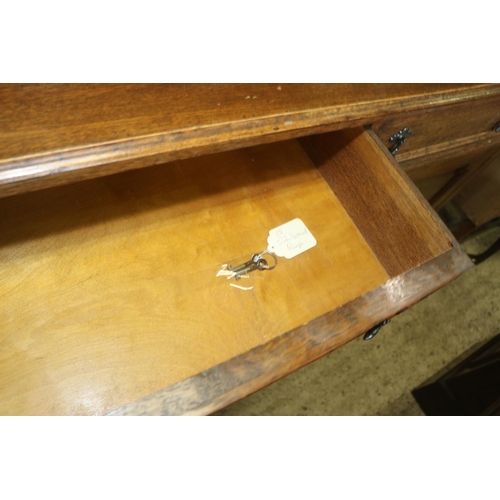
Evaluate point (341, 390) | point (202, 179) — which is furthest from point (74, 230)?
point (341, 390)

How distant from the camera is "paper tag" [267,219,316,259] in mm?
719

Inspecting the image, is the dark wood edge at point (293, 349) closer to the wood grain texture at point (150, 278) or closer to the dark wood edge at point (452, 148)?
the wood grain texture at point (150, 278)

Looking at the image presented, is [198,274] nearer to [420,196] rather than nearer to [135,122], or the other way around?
[135,122]

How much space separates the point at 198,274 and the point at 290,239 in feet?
0.65

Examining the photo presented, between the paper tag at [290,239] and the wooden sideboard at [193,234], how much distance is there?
0.05 feet

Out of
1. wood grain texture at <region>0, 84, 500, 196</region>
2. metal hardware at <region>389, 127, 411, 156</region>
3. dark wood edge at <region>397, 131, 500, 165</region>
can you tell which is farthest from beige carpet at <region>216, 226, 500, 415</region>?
wood grain texture at <region>0, 84, 500, 196</region>

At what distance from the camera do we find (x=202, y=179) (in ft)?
2.44

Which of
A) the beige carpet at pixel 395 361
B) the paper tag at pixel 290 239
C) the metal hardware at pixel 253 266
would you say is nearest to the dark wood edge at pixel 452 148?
the paper tag at pixel 290 239

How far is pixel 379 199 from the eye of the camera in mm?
716

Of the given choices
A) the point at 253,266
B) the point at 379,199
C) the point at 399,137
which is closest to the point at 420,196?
the point at 379,199

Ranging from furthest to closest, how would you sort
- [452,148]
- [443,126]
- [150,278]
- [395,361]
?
[395,361] < [452,148] < [443,126] < [150,278]

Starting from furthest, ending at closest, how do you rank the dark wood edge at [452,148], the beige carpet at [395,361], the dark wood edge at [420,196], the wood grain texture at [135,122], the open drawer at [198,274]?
the beige carpet at [395,361] < the dark wood edge at [452,148] < the dark wood edge at [420,196] < the open drawer at [198,274] < the wood grain texture at [135,122]

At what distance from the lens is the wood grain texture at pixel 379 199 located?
657 millimetres

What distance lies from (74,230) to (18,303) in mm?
140
